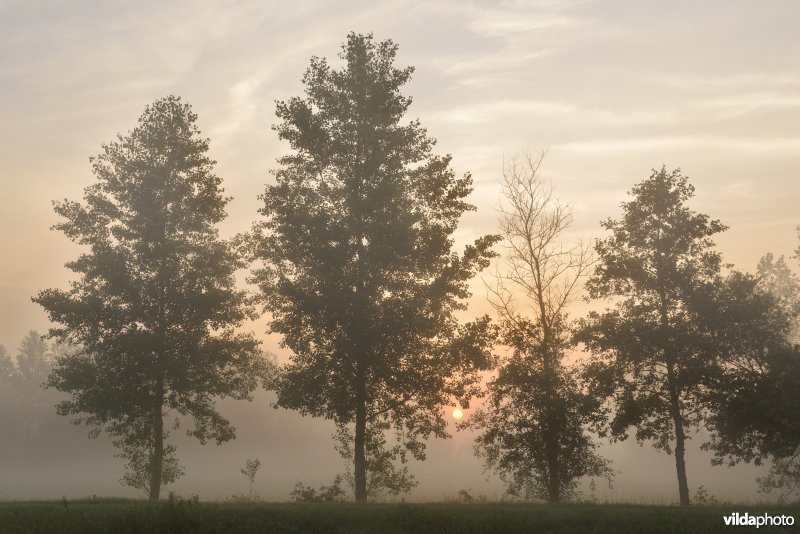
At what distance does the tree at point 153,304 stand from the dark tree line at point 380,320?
0.29ft

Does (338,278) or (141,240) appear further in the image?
(141,240)

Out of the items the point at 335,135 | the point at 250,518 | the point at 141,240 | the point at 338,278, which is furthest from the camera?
the point at 141,240

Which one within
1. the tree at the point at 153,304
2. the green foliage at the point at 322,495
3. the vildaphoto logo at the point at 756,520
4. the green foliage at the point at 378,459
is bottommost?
the vildaphoto logo at the point at 756,520

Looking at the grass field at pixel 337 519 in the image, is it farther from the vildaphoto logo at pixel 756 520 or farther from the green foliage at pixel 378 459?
the green foliage at pixel 378 459

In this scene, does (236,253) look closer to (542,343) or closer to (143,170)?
(143,170)

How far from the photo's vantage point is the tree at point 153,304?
27.0 metres

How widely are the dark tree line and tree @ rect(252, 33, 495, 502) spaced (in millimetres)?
83

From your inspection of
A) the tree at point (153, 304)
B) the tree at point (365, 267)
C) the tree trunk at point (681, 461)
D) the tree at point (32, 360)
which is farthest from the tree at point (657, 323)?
the tree at point (32, 360)

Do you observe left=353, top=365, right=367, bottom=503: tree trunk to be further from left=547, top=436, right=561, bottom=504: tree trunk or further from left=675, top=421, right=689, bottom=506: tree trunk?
left=675, top=421, right=689, bottom=506: tree trunk

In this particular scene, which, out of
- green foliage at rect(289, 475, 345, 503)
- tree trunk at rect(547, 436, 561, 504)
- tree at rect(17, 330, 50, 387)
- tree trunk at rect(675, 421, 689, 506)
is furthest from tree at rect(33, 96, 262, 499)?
tree at rect(17, 330, 50, 387)

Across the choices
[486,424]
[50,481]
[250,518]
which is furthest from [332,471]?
[250,518]

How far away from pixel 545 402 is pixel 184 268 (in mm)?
16761

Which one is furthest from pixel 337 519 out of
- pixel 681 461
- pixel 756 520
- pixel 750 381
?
pixel 750 381

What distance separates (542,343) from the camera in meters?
28.8
